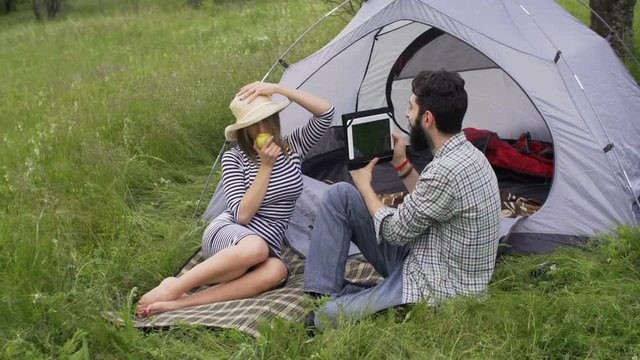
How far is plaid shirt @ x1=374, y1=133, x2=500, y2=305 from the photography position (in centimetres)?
278

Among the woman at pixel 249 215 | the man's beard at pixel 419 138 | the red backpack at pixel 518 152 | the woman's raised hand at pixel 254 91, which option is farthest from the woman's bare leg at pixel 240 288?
the red backpack at pixel 518 152

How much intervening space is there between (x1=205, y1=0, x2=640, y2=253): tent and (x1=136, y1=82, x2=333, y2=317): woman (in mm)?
879

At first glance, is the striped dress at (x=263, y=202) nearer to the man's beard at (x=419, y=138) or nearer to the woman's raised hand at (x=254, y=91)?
the woman's raised hand at (x=254, y=91)

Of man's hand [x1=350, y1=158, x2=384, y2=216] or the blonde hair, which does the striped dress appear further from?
man's hand [x1=350, y1=158, x2=384, y2=216]

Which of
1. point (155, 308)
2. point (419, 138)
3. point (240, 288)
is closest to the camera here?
point (419, 138)

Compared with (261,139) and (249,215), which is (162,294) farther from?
(261,139)

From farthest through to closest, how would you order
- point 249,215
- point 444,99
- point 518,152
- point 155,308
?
point 518,152
point 249,215
point 155,308
point 444,99

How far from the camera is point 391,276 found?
3041 millimetres

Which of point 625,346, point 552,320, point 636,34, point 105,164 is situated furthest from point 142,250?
point 636,34

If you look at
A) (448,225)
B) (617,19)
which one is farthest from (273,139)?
(617,19)

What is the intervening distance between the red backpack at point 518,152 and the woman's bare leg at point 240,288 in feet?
6.70

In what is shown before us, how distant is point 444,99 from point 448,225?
1.67 feet

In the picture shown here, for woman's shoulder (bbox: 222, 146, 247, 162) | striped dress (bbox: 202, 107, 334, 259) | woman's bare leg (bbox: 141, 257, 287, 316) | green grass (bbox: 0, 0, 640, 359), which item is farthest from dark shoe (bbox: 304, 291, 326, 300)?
woman's shoulder (bbox: 222, 146, 247, 162)

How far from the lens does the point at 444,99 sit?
112 inches
